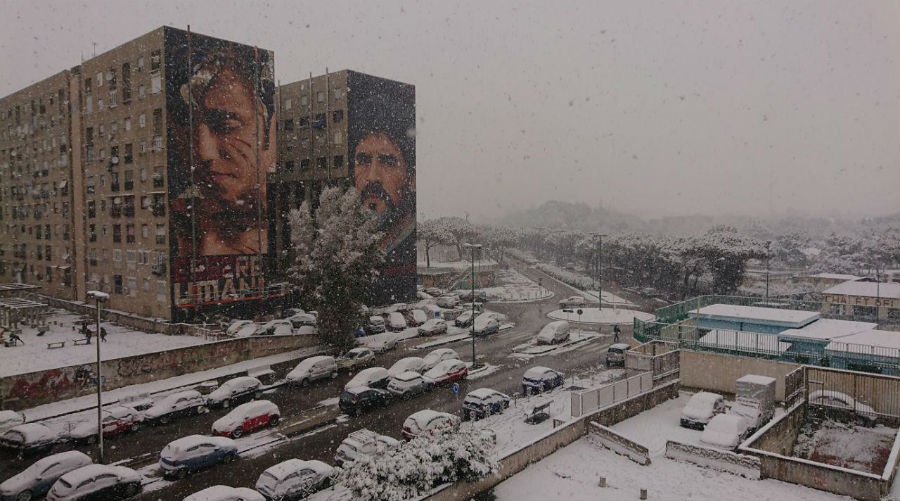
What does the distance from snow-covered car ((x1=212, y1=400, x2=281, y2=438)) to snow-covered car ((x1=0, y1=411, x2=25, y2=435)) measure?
7.64 metres

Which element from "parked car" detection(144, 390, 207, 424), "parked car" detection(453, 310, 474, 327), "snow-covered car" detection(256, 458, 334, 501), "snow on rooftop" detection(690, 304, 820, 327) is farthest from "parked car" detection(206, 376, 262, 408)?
"snow on rooftop" detection(690, 304, 820, 327)

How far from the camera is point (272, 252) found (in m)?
49.4

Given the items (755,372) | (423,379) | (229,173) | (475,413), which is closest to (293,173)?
(229,173)

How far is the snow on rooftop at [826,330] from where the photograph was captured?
80.8ft

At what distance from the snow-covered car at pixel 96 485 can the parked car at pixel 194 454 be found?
1053mm

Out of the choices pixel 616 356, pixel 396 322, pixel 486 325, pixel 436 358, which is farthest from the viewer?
pixel 396 322

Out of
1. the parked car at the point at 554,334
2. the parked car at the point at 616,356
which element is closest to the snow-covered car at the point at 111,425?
the parked car at the point at 616,356

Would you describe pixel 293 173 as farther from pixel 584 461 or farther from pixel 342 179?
pixel 584 461

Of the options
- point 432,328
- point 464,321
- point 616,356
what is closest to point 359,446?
point 616,356

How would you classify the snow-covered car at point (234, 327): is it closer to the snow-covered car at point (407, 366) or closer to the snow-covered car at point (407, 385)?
the snow-covered car at point (407, 366)

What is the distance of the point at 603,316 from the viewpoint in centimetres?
4947

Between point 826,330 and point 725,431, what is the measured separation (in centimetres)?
1349

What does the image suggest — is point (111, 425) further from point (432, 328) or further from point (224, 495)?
point (432, 328)

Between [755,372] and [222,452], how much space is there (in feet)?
69.6
